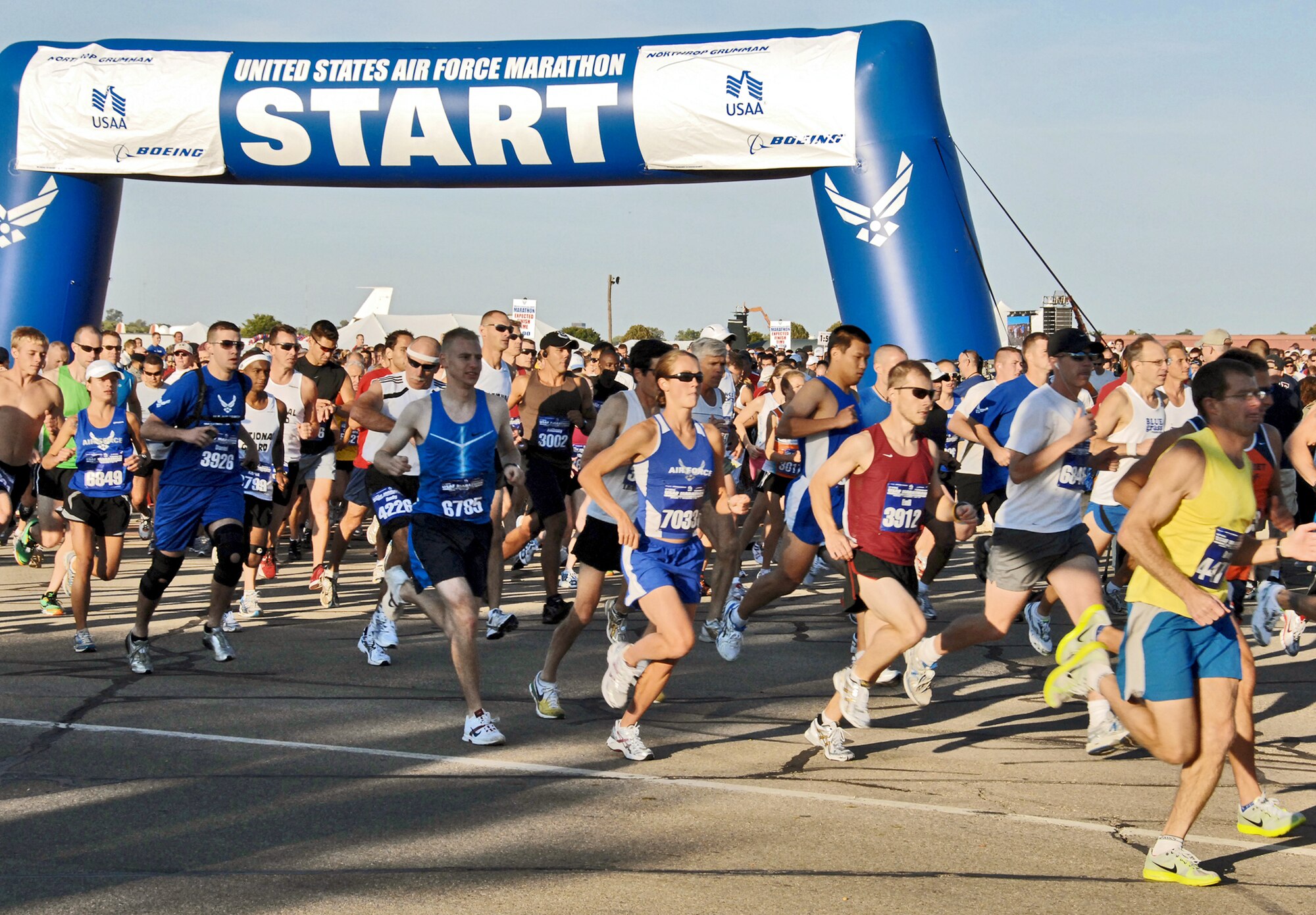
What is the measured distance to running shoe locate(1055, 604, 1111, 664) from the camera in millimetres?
5055

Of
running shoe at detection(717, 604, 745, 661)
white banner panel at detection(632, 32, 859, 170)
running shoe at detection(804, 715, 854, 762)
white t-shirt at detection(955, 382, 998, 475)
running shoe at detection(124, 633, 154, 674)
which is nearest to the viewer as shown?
running shoe at detection(804, 715, 854, 762)

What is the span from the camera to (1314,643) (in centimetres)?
879

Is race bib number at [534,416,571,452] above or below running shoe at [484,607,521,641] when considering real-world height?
above

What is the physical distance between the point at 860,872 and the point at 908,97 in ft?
36.3

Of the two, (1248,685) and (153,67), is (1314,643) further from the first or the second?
(153,67)

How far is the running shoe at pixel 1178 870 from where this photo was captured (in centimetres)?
427

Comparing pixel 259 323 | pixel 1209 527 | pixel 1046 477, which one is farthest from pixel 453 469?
pixel 259 323

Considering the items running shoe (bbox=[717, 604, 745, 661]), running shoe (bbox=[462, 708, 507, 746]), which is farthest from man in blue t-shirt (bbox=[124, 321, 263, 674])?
running shoe (bbox=[717, 604, 745, 661])

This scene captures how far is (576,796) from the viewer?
529cm

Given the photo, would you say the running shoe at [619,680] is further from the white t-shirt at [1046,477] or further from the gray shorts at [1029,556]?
A: the white t-shirt at [1046,477]

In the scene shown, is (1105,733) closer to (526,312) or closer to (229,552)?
(229,552)

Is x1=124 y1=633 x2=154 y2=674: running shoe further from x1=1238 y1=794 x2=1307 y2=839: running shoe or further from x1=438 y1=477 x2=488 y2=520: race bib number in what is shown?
x1=1238 y1=794 x2=1307 y2=839: running shoe

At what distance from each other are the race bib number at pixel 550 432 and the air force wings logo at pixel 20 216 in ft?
30.3

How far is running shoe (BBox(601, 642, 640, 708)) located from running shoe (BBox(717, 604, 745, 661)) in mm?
1824
